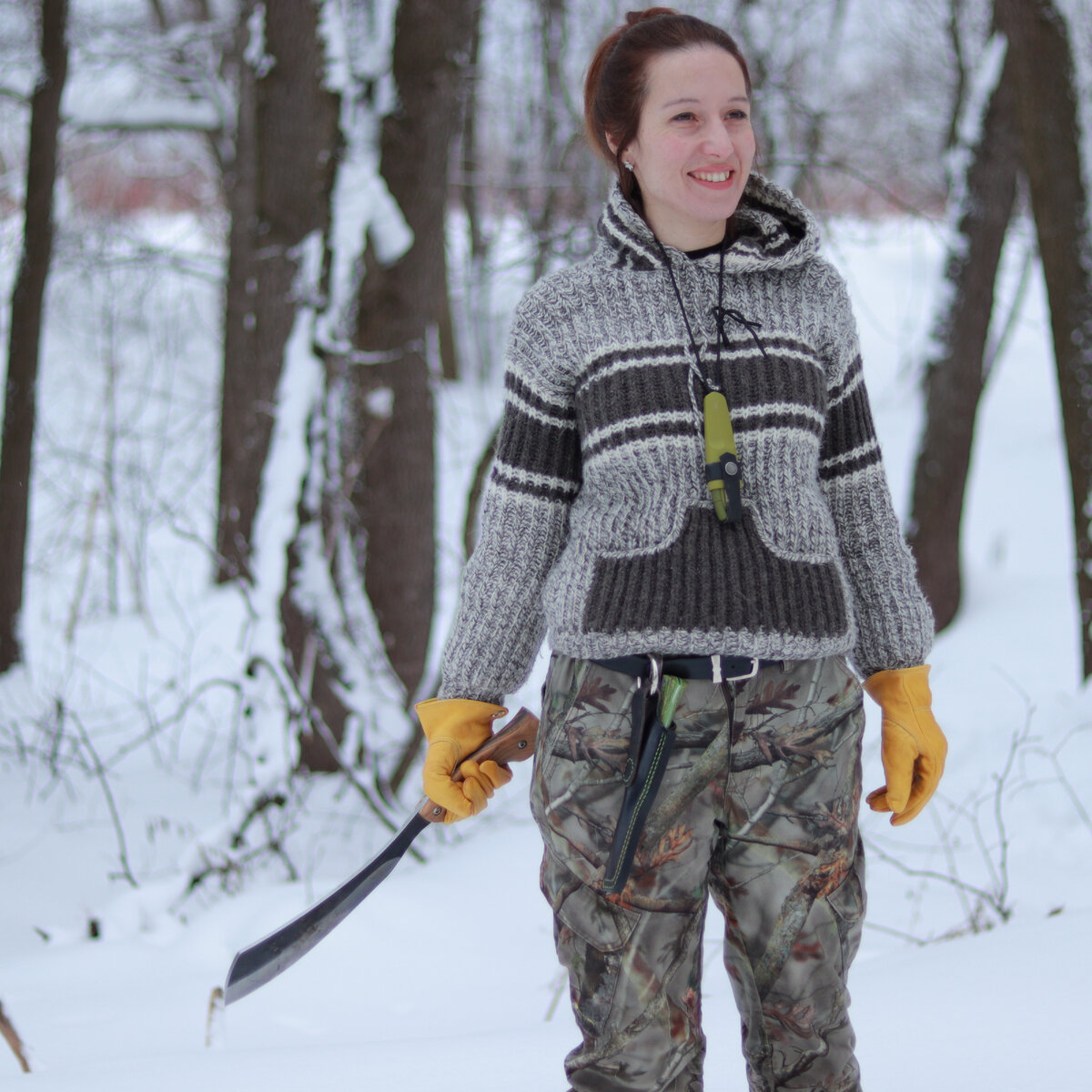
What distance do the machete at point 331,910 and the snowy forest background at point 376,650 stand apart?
539mm

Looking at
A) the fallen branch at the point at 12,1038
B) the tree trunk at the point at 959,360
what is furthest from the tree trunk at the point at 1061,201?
the fallen branch at the point at 12,1038

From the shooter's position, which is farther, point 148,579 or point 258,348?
point 148,579

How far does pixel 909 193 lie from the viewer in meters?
13.8

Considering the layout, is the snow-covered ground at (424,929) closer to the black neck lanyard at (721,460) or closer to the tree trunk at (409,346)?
the tree trunk at (409,346)

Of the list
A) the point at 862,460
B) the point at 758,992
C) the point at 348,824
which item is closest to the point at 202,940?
the point at 348,824

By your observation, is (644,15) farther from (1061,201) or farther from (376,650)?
(1061,201)

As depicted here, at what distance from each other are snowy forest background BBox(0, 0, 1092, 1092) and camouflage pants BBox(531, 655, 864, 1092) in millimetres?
667

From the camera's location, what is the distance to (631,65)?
5.55 ft

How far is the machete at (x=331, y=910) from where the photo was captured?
173cm

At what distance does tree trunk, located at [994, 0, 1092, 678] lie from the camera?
13.0 feet

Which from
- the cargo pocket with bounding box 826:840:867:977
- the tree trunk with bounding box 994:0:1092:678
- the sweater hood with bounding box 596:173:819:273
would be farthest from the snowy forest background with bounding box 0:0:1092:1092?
the sweater hood with bounding box 596:173:819:273

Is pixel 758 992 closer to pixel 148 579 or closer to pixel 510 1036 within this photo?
pixel 510 1036

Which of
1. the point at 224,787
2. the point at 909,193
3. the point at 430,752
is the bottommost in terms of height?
the point at 224,787

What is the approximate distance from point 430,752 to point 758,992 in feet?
1.92
